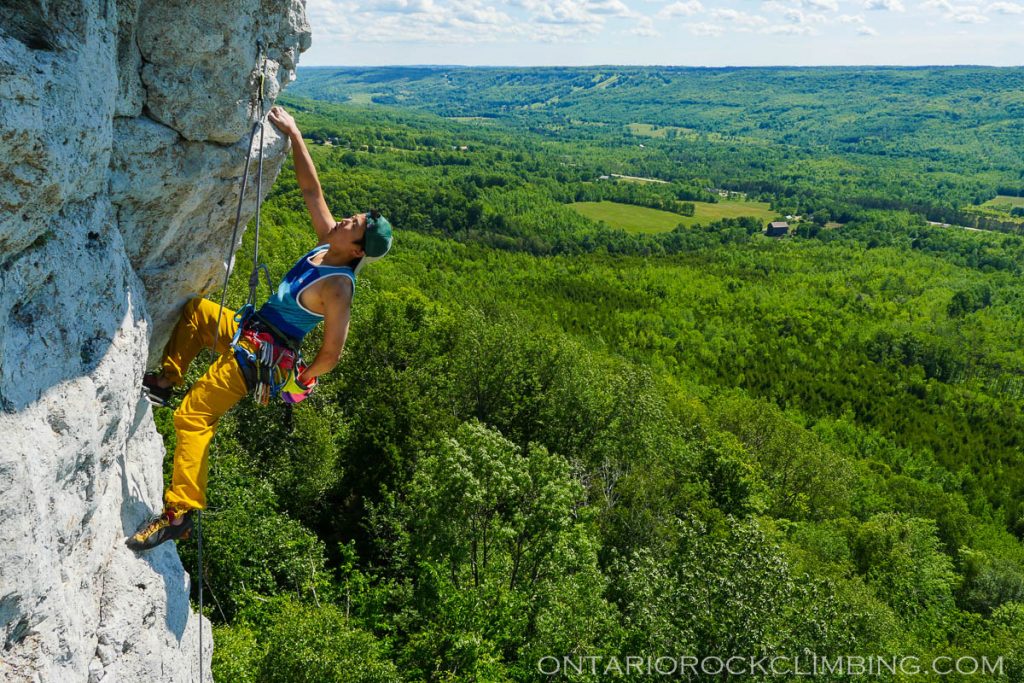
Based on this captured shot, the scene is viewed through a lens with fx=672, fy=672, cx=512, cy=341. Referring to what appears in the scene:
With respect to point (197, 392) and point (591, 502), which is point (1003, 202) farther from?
point (197, 392)

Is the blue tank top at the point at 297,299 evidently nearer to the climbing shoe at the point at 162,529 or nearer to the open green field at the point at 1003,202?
the climbing shoe at the point at 162,529

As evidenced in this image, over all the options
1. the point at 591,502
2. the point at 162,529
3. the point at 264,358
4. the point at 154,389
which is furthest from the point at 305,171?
the point at 591,502

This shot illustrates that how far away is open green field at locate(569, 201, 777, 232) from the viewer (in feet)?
445

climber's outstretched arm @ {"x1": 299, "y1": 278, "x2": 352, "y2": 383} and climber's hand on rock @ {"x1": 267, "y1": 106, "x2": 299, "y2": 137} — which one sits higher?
climber's hand on rock @ {"x1": 267, "y1": 106, "x2": 299, "y2": 137}

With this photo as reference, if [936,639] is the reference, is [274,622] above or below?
above

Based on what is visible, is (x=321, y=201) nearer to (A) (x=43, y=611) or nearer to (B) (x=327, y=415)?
(A) (x=43, y=611)

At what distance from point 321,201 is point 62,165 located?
2.72 m

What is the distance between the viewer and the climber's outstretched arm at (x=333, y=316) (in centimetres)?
597

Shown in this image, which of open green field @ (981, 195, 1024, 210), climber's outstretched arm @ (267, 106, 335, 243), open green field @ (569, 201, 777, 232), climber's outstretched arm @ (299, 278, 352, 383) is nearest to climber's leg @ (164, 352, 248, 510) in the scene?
climber's outstretched arm @ (299, 278, 352, 383)

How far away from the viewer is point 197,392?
598 cm

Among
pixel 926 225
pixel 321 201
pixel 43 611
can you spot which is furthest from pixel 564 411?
pixel 926 225

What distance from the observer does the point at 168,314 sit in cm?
613

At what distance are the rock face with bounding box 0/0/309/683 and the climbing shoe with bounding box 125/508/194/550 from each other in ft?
0.41

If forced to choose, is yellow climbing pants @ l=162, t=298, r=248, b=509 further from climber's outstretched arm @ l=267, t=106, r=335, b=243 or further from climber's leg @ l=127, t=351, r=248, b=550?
climber's outstretched arm @ l=267, t=106, r=335, b=243
